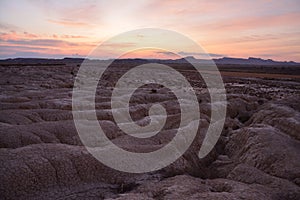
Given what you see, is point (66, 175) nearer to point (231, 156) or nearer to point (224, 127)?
point (231, 156)

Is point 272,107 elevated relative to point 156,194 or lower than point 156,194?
elevated

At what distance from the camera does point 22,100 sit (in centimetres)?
1645

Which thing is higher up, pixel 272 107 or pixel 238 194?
pixel 272 107

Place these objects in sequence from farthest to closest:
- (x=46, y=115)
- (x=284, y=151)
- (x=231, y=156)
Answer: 1. (x=46, y=115)
2. (x=231, y=156)
3. (x=284, y=151)

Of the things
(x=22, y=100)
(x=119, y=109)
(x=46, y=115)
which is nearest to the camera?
(x=46, y=115)

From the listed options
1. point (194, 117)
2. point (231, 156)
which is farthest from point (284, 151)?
point (194, 117)

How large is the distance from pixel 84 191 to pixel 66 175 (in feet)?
2.40

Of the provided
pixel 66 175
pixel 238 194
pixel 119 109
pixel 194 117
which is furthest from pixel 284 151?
pixel 119 109

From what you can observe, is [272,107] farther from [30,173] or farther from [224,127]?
[30,173]

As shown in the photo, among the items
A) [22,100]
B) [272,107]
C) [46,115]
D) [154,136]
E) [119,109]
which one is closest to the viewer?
[154,136]

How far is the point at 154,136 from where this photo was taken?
36.8 feet

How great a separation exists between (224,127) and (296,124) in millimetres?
3062

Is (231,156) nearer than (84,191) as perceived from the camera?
No

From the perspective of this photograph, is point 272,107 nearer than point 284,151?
No
